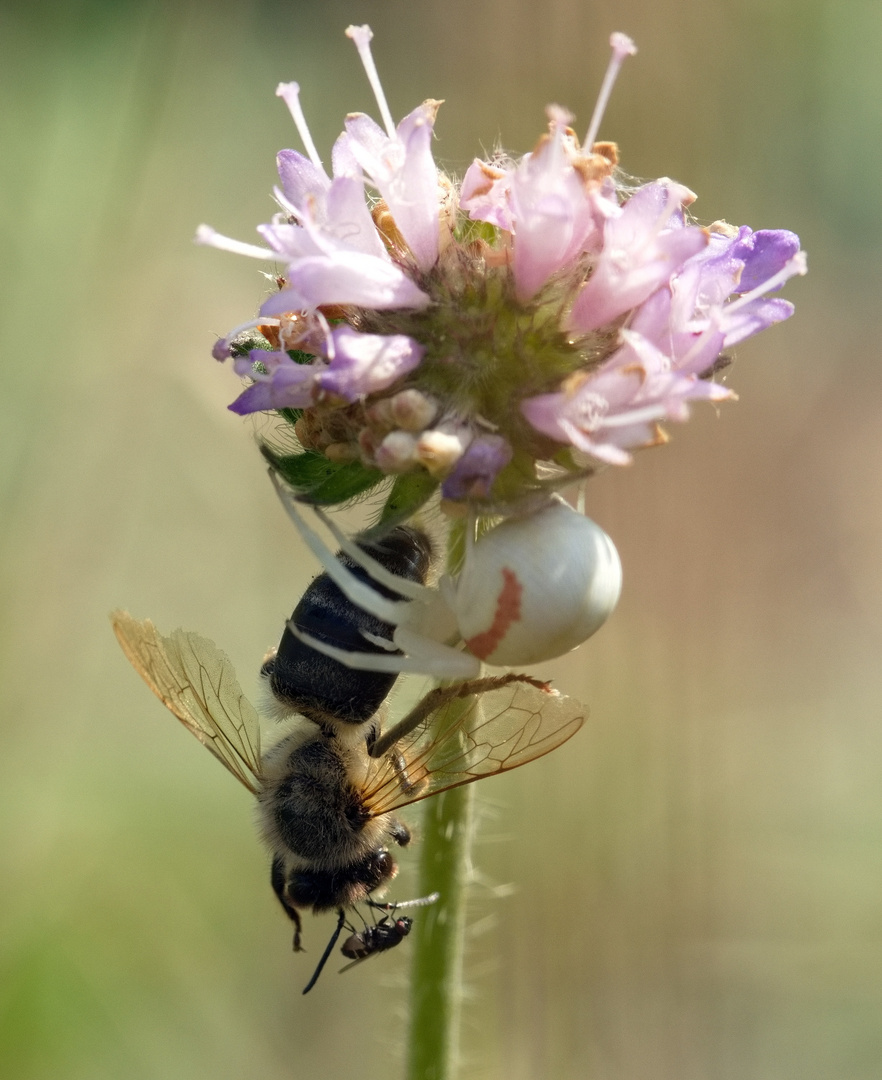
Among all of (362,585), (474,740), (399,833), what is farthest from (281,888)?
(362,585)

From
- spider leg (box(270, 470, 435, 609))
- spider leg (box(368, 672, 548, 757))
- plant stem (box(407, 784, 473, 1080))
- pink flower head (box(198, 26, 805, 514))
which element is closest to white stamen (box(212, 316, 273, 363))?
pink flower head (box(198, 26, 805, 514))

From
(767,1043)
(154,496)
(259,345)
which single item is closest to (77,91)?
(154,496)

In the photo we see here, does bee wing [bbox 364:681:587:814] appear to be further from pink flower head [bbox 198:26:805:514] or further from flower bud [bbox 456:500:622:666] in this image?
pink flower head [bbox 198:26:805:514]

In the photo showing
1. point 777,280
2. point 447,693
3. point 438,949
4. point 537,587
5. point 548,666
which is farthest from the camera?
point 548,666

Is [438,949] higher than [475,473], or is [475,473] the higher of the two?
[475,473]

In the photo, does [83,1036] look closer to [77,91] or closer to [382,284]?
[382,284]

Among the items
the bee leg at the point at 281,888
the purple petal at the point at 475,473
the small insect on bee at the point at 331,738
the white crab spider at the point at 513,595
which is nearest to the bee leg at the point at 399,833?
the small insect on bee at the point at 331,738

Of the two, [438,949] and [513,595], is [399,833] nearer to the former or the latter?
[438,949]
